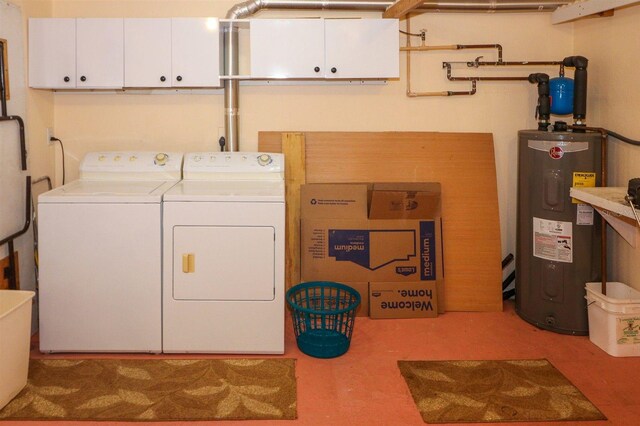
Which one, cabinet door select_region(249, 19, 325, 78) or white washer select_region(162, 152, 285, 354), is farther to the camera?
cabinet door select_region(249, 19, 325, 78)

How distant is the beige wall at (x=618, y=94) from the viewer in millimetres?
3344

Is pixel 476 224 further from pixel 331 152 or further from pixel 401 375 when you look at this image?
pixel 401 375

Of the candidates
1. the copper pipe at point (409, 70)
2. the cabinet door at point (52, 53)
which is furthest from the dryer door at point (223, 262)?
the copper pipe at point (409, 70)

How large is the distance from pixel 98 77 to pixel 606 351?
11.4 ft

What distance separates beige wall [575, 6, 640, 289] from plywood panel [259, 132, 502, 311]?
2.43 feet

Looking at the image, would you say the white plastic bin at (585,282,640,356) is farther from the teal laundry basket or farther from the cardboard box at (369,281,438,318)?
the teal laundry basket

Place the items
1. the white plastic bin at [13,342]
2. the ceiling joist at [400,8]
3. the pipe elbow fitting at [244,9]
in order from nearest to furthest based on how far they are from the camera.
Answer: the white plastic bin at [13,342] < the ceiling joist at [400,8] < the pipe elbow fitting at [244,9]

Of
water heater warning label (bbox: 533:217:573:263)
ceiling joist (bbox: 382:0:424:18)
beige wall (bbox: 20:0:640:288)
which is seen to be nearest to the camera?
ceiling joist (bbox: 382:0:424:18)

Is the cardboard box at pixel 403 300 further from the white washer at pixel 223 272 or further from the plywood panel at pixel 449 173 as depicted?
the white washer at pixel 223 272

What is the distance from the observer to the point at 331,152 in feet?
13.0

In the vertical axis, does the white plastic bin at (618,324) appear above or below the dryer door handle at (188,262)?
below

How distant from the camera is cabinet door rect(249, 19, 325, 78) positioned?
3.55 metres

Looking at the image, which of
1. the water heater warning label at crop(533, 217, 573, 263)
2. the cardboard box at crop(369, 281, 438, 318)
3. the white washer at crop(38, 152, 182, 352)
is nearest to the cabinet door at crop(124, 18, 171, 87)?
the white washer at crop(38, 152, 182, 352)

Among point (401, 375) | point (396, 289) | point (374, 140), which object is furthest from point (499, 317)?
point (374, 140)
